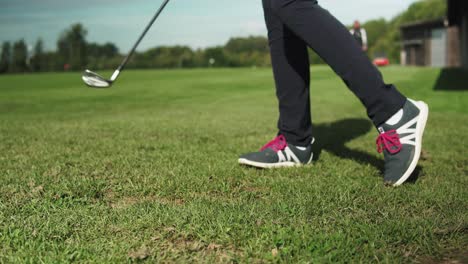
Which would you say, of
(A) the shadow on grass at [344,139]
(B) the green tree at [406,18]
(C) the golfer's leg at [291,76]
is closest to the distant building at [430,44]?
(B) the green tree at [406,18]

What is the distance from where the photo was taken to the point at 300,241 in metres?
1.49

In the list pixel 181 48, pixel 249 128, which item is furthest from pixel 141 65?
pixel 249 128

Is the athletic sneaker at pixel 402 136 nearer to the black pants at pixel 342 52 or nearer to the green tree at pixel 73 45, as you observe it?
the black pants at pixel 342 52

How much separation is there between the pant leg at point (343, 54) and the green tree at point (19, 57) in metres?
69.5

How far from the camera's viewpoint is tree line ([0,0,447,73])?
202 feet

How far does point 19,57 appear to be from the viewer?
222 ft

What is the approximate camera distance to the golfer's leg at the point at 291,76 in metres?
2.75

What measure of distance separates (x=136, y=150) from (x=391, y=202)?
196cm

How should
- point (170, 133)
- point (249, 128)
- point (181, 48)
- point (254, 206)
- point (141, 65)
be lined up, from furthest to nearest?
point (181, 48), point (141, 65), point (249, 128), point (170, 133), point (254, 206)

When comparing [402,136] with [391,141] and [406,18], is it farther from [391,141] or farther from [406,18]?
[406,18]

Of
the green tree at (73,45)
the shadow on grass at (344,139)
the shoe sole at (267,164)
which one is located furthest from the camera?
the green tree at (73,45)

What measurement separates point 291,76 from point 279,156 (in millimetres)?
480

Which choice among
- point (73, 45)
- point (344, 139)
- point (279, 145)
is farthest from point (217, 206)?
point (73, 45)

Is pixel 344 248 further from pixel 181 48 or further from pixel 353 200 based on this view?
pixel 181 48
